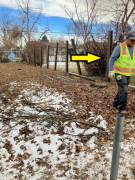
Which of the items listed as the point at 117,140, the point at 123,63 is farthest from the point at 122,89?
the point at 117,140

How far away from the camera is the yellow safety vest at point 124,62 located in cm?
351

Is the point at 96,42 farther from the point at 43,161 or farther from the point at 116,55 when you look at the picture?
the point at 43,161

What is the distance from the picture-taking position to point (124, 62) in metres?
3.58

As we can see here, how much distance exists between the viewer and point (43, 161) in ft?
8.23

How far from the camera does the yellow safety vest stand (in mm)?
3508
